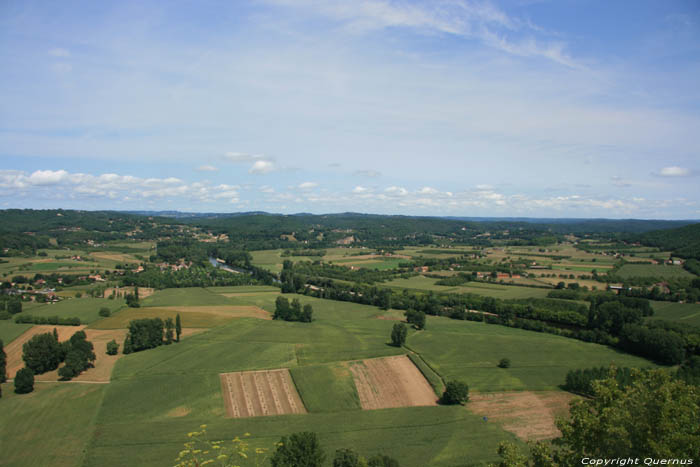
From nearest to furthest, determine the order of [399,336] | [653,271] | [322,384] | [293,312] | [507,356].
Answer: [322,384] → [507,356] → [399,336] → [293,312] → [653,271]

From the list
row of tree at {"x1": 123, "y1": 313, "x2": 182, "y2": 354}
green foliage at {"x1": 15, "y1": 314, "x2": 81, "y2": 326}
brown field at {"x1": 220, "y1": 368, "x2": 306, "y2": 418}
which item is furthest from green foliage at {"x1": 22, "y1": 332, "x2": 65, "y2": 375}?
brown field at {"x1": 220, "y1": 368, "x2": 306, "y2": 418}

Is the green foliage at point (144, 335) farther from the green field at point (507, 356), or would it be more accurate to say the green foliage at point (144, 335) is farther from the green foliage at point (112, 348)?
the green field at point (507, 356)

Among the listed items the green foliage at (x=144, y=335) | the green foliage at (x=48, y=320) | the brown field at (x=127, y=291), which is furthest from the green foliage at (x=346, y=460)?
the brown field at (x=127, y=291)

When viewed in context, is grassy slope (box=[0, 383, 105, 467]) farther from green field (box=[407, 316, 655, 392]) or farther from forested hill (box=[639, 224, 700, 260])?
forested hill (box=[639, 224, 700, 260])

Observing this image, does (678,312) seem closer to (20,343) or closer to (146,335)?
(146,335)

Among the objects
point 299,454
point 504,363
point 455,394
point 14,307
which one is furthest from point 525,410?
point 14,307

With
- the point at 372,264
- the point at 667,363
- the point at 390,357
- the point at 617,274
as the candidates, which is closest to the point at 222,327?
the point at 390,357
